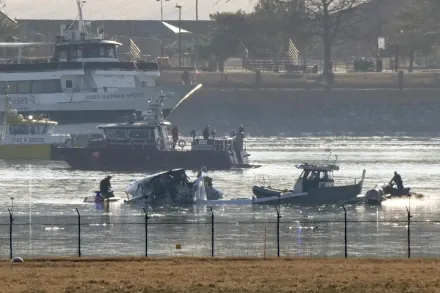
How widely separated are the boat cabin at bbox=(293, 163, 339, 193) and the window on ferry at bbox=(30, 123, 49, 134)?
38.0 metres

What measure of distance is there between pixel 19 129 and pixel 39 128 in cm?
146

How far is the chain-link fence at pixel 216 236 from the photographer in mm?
46625

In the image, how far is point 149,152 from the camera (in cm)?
8931

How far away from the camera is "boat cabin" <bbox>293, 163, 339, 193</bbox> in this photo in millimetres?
64312

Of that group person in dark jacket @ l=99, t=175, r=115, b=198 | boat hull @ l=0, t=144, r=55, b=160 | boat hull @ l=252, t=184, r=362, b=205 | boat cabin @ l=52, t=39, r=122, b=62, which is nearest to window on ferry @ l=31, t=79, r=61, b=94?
boat cabin @ l=52, t=39, r=122, b=62

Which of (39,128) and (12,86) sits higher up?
(12,86)

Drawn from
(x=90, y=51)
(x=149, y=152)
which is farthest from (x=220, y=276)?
(x=90, y=51)

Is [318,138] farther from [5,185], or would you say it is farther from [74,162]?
[5,185]

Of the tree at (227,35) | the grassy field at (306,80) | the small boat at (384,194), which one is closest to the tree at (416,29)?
the grassy field at (306,80)

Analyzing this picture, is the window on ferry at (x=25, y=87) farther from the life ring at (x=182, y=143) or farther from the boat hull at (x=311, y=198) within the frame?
the boat hull at (x=311, y=198)

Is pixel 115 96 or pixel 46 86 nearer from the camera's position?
pixel 115 96

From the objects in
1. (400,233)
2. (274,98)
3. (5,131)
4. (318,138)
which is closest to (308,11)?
(274,98)

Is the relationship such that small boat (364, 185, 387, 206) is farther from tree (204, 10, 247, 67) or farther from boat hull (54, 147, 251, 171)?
tree (204, 10, 247, 67)

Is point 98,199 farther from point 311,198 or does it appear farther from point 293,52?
point 293,52
